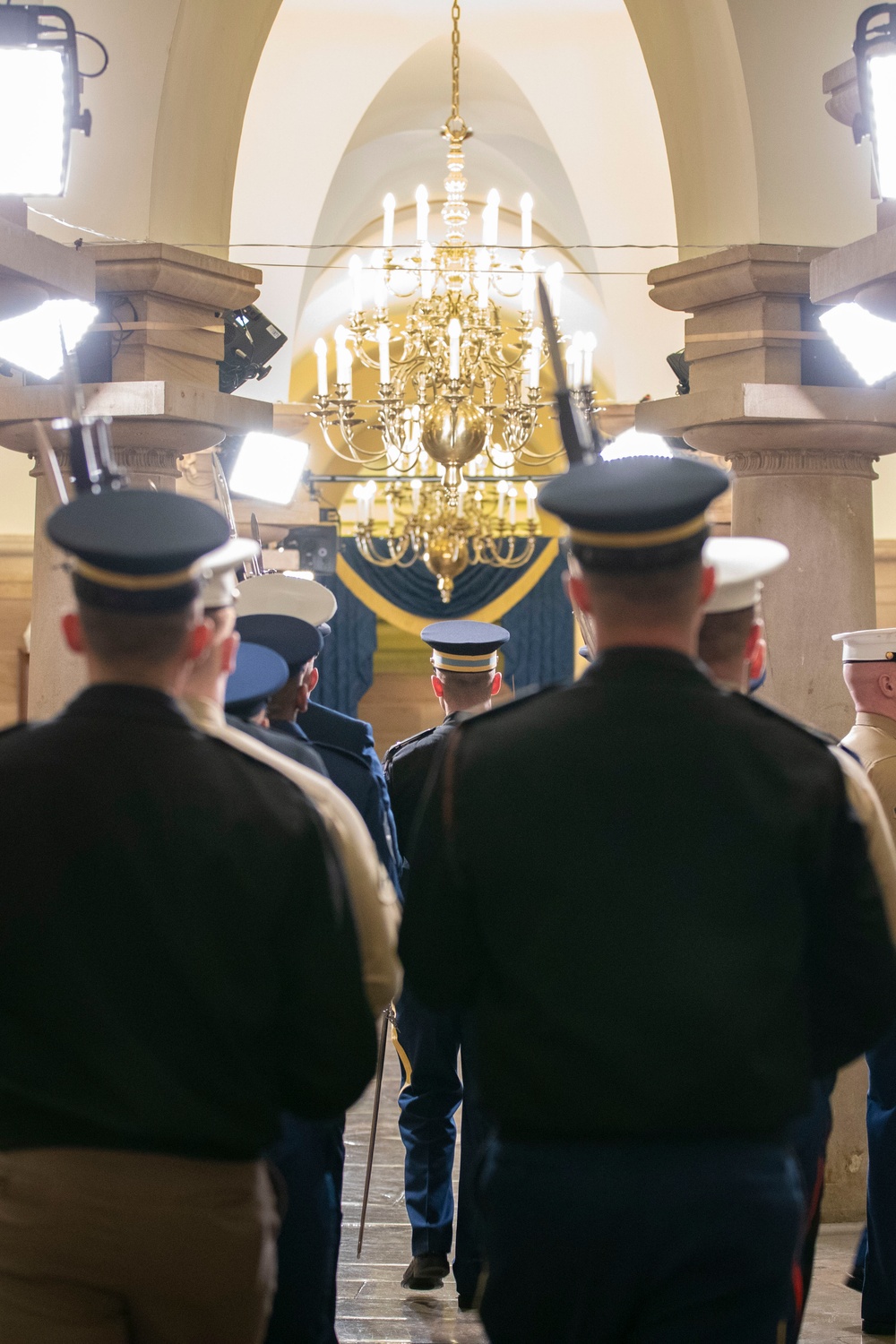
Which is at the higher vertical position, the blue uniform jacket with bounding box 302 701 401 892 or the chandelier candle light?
the chandelier candle light

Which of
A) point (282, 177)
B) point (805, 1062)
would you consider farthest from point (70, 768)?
point (282, 177)

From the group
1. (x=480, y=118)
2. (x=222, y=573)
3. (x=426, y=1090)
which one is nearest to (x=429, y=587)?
(x=480, y=118)

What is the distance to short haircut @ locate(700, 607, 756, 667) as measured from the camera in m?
2.32

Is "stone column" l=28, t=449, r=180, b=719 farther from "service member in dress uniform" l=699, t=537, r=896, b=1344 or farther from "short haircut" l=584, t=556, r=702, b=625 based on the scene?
"short haircut" l=584, t=556, r=702, b=625

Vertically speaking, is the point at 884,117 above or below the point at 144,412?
above

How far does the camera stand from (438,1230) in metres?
4.03

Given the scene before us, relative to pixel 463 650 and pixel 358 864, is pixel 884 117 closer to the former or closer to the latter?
pixel 463 650

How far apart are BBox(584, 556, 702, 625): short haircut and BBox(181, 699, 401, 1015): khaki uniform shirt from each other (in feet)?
1.43

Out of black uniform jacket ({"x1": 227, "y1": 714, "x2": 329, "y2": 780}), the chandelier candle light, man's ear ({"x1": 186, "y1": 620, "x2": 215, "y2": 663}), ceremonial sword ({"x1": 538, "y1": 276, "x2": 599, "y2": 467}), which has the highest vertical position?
the chandelier candle light

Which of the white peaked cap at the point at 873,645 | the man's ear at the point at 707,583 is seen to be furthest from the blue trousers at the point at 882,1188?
the man's ear at the point at 707,583

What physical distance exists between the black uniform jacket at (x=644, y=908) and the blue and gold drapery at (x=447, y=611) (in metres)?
12.2

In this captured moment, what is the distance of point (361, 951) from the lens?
195 centimetres

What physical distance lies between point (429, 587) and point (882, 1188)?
10.9m

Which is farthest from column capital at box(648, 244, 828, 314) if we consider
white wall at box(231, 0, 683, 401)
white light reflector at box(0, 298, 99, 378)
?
white wall at box(231, 0, 683, 401)
